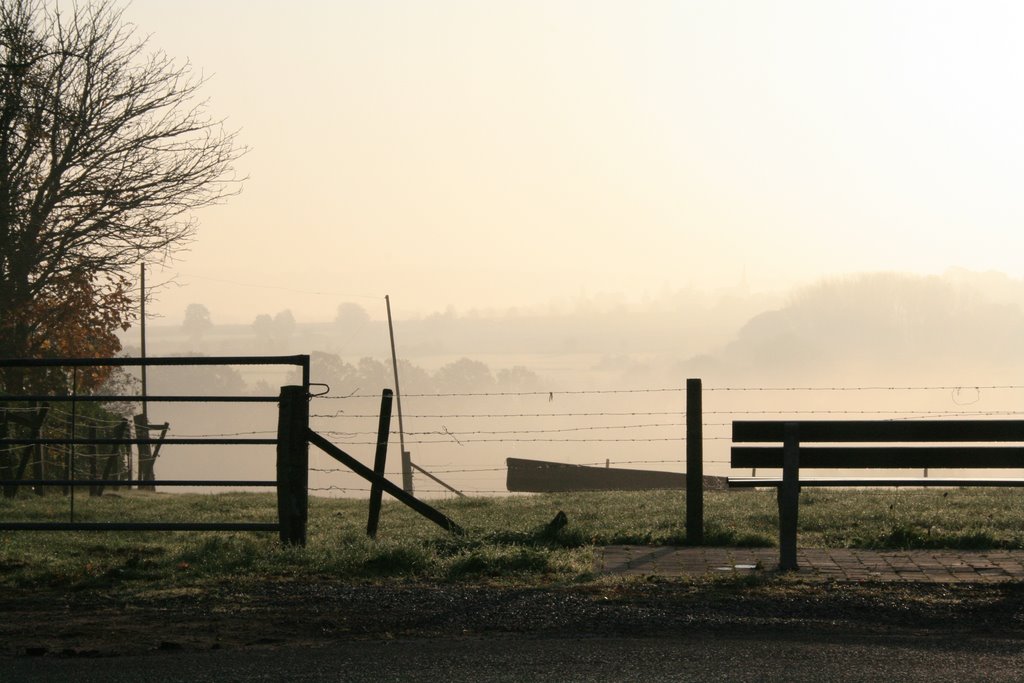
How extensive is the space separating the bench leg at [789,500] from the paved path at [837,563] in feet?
0.41

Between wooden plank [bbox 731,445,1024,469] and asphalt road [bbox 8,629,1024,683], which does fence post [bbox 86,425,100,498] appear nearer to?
wooden plank [bbox 731,445,1024,469]

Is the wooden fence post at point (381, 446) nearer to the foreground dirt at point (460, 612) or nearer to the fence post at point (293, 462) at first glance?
the fence post at point (293, 462)

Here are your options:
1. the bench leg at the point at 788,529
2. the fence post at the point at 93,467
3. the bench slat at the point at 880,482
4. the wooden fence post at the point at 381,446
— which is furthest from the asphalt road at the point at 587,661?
the fence post at the point at 93,467

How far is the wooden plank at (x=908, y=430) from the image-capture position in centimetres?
844

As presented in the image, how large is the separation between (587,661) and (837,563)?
347cm

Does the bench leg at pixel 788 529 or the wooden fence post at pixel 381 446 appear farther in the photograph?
the wooden fence post at pixel 381 446

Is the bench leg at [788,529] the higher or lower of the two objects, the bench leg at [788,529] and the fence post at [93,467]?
the higher

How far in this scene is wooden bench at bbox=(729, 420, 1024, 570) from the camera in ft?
27.7

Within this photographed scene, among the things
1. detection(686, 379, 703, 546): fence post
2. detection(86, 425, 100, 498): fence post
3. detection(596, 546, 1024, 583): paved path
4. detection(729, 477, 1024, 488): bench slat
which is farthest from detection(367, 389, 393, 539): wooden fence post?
detection(86, 425, 100, 498): fence post

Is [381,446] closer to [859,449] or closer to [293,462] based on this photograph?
[293,462]

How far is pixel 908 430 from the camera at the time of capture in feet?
27.7

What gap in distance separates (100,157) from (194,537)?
14395mm

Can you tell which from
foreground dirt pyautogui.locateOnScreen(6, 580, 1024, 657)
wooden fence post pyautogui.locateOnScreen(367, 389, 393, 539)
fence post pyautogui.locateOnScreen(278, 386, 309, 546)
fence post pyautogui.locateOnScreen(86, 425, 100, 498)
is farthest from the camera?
fence post pyautogui.locateOnScreen(86, 425, 100, 498)

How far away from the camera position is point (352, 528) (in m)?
11.8
